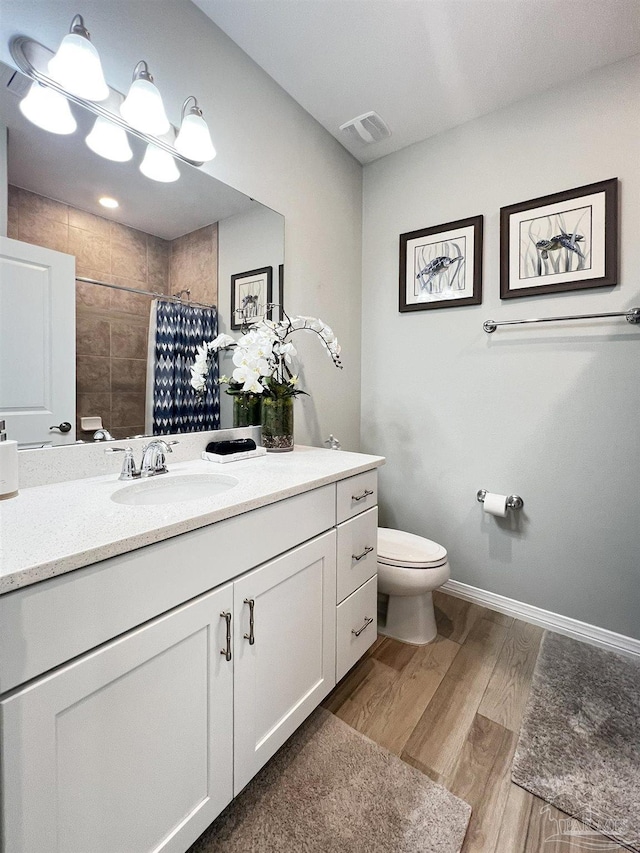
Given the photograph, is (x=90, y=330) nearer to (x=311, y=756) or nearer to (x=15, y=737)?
(x=15, y=737)

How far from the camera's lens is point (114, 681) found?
0.71 metres

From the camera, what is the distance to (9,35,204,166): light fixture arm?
1.04 m

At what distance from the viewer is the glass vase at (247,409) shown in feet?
5.49

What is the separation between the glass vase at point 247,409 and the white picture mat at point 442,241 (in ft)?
3.63

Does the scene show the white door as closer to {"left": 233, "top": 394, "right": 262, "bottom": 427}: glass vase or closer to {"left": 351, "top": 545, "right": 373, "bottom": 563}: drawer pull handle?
{"left": 233, "top": 394, "right": 262, "bottom": 427}: glass vase

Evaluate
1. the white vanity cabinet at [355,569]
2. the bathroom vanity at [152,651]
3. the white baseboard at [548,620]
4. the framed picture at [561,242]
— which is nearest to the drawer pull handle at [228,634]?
the bathroom vanity at [152,651]

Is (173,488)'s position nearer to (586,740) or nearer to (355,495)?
(355,495)

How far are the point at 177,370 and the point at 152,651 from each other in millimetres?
961

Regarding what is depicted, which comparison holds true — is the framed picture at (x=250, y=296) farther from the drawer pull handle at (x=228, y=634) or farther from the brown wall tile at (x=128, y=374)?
the drawer pull handle at (x=228, y=634)

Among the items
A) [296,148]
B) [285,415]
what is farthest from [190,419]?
[296,148]

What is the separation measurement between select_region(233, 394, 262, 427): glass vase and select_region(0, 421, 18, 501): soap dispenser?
833mm

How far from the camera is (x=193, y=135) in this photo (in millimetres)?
1392

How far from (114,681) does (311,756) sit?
0.80m

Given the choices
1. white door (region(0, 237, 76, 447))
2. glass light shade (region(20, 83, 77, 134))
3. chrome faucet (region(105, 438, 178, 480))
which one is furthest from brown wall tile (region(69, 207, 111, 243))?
chrome faucet (region(105, 438, 178, 480))
